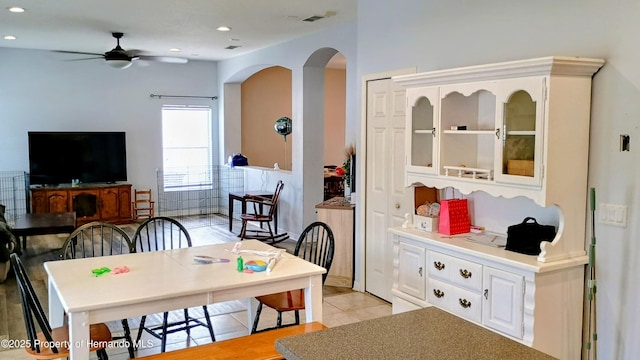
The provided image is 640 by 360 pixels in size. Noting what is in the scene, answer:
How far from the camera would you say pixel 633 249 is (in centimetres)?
283

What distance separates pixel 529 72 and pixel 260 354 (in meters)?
Answer: 2.04

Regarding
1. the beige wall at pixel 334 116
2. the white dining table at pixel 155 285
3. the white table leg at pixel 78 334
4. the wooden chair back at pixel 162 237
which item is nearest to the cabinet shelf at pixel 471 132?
the white dining table at pixel 155 285

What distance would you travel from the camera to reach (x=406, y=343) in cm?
175

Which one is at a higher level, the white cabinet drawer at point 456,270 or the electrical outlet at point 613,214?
the electrical outlet at point 613,214

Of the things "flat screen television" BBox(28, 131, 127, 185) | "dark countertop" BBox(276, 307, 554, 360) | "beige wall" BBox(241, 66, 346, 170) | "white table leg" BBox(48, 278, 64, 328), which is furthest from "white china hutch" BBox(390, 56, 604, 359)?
"beige wall" BBox(241, 66, 346, 170)

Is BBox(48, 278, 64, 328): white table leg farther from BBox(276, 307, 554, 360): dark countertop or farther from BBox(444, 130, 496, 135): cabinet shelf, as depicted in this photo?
BBox(444, 130, 496, 135): cabinet shelf

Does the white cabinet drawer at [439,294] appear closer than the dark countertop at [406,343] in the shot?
No

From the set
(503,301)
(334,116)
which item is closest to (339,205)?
(503,301)

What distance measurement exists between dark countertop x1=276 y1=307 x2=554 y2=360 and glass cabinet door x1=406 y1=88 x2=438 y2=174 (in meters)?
1.92

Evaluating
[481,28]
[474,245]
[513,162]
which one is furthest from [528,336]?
[481,28]

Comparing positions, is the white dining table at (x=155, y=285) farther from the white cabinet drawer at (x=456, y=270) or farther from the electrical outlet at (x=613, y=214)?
the electrical outlet at (x=613, y=214)

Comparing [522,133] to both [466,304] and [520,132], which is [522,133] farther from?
[466,304]

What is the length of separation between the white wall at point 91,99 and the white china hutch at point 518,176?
6.97 metres

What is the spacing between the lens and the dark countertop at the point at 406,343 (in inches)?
65.6
